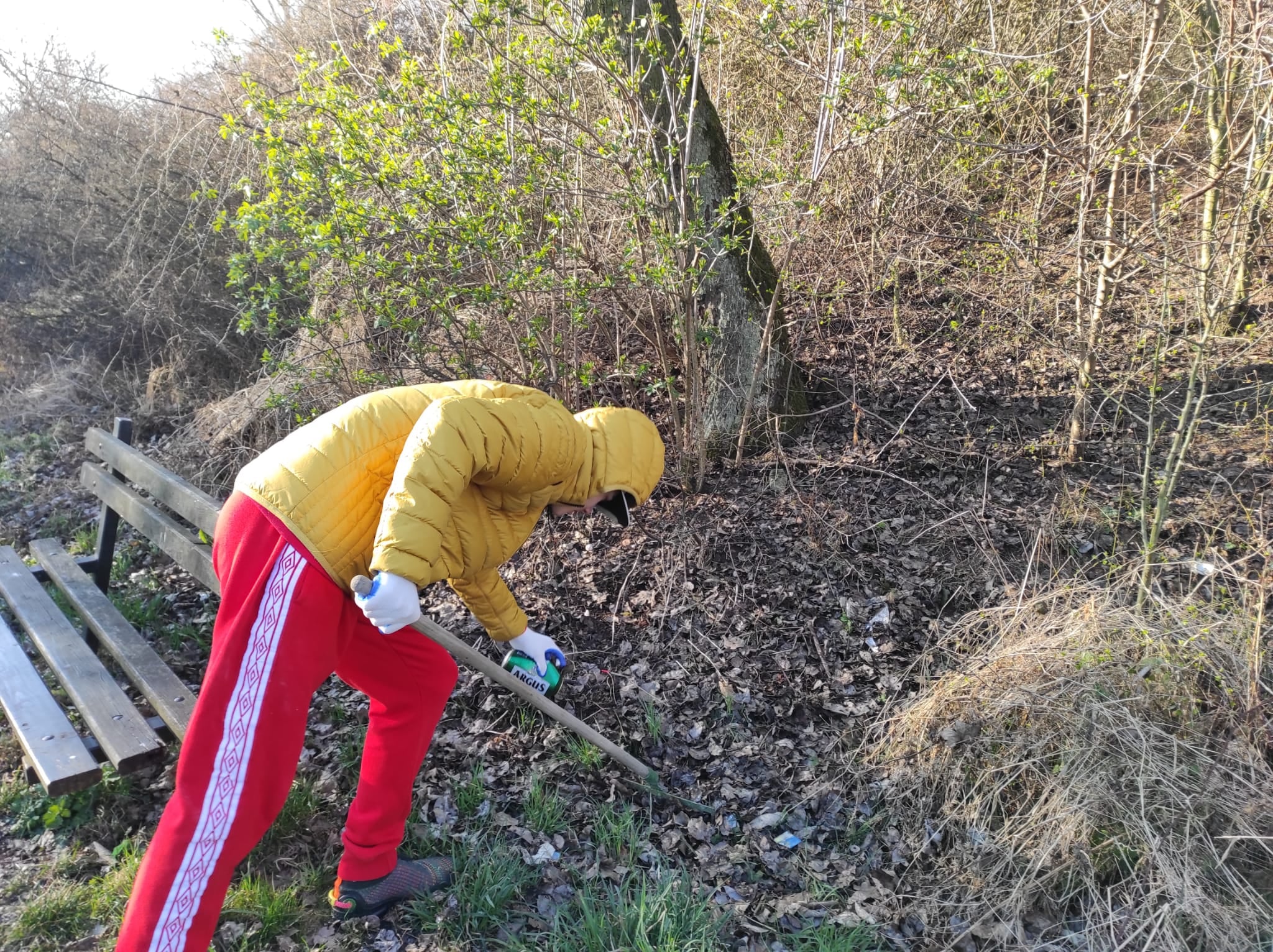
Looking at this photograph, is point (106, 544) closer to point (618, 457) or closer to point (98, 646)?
point (98, 646)

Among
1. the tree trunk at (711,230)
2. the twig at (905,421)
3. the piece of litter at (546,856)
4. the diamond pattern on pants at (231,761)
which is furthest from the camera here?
the twig at (905,421)

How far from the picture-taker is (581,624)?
13.0 feet

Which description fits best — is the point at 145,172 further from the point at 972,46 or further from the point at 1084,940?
the point at 1084,940

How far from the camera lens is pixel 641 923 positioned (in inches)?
96.1

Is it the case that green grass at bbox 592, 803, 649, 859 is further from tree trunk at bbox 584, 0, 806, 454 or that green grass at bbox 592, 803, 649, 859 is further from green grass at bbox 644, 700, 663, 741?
tree trunk at bbox 584, 0, 806, 454

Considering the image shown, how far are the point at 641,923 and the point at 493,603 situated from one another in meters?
1.20

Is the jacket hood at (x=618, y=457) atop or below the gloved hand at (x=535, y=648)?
atop

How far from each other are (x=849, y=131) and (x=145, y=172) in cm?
644

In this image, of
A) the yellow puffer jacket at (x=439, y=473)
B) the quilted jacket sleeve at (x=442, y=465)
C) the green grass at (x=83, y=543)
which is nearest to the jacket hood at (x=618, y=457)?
the yellow puffer jacket at (x=439, y=473)

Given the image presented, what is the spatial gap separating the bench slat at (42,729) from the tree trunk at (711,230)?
3.00 metres

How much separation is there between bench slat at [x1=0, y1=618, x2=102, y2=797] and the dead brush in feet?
9.16

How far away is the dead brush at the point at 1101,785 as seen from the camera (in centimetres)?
241

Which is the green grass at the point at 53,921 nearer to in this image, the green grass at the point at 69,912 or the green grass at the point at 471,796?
the green grass at the point at 69,912

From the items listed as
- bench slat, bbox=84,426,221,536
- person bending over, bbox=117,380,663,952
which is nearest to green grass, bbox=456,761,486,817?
person bending over, bbox=117,380,663,952
